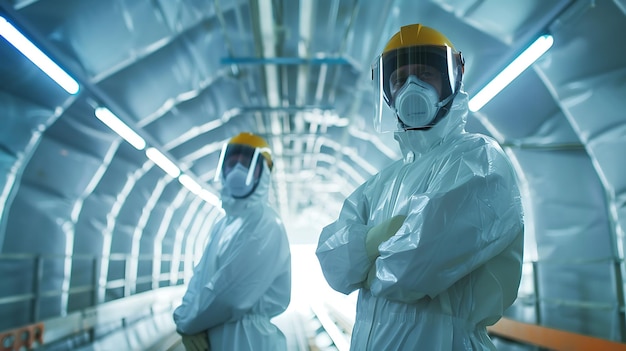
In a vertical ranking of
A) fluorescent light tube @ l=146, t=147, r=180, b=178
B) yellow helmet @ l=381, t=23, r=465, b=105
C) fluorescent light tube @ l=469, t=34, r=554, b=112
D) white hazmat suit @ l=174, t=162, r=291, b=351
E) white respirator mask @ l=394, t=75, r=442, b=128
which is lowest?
white hazmat suit @ l=174, t=162, r=291, b=351

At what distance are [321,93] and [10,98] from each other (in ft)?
15.8

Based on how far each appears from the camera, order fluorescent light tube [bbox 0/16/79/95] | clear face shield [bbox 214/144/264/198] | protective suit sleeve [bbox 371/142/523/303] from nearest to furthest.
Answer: protective suit sleeve [bbox 371/142/523/303]
fluorescent light tube [bbox 0/16/79/95]
clear face shield [bbox 214/144/264/198]

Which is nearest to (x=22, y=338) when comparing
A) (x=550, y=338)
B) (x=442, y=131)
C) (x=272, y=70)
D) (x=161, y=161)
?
(x=161, y=161)

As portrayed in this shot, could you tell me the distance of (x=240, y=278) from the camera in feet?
11.3

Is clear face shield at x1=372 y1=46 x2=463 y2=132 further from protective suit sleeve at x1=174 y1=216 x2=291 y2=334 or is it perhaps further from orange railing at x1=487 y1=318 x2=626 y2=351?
orange railing at x1=487 y1=318 x2=626 y2=351

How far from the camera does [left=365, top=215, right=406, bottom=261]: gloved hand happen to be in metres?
2.09

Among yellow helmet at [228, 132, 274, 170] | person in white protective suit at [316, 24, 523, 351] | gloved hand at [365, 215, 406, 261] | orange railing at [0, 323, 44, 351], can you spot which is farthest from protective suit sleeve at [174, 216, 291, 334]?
orange railing at [0, 323, 44, 351]

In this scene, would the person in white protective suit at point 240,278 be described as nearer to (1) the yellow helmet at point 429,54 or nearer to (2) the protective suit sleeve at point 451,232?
(2) the protective suit sleeve at point 451,232

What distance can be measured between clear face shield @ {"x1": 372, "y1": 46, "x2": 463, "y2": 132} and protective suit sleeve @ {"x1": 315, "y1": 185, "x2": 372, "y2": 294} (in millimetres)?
485

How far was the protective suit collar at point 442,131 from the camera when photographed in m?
2.25

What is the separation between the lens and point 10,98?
485 centimetres

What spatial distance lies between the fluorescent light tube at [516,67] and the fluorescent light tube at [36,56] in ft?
12.0

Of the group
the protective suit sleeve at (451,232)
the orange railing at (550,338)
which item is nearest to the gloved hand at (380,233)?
the protective suit sleeve at (451,232)

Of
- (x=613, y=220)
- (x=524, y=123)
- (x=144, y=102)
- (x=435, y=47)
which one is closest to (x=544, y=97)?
(x=524, y=123)
